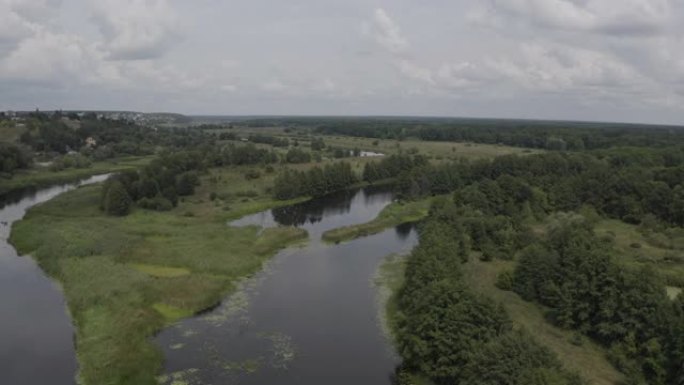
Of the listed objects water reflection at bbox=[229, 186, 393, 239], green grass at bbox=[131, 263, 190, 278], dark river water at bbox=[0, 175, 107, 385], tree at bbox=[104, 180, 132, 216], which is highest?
tree at bbox=[104, 180, 132, 216]

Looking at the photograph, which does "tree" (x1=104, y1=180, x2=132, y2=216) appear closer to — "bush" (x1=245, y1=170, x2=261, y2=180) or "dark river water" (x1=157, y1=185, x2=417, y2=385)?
"dark river water" (x1=157, y1=185, x2=417, y2=385)

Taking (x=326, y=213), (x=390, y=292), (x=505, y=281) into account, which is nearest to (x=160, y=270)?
(x=390, y=292)

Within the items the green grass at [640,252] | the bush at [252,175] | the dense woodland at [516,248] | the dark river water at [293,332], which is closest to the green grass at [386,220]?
the dense woodland at [516,248]

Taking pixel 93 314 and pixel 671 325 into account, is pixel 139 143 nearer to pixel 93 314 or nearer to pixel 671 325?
pixel 93 314

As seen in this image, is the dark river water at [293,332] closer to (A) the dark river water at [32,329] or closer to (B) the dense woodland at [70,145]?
(A) the dark river water at [32,329]

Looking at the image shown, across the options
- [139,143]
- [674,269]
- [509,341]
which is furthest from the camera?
[139,143]

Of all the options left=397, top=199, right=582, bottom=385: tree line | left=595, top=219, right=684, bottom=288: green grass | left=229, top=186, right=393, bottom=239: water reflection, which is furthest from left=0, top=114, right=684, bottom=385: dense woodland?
left=229, top=186, right=393, bottom=239: water reflection

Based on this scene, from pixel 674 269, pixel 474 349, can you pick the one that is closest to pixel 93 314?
pixel 474 349
